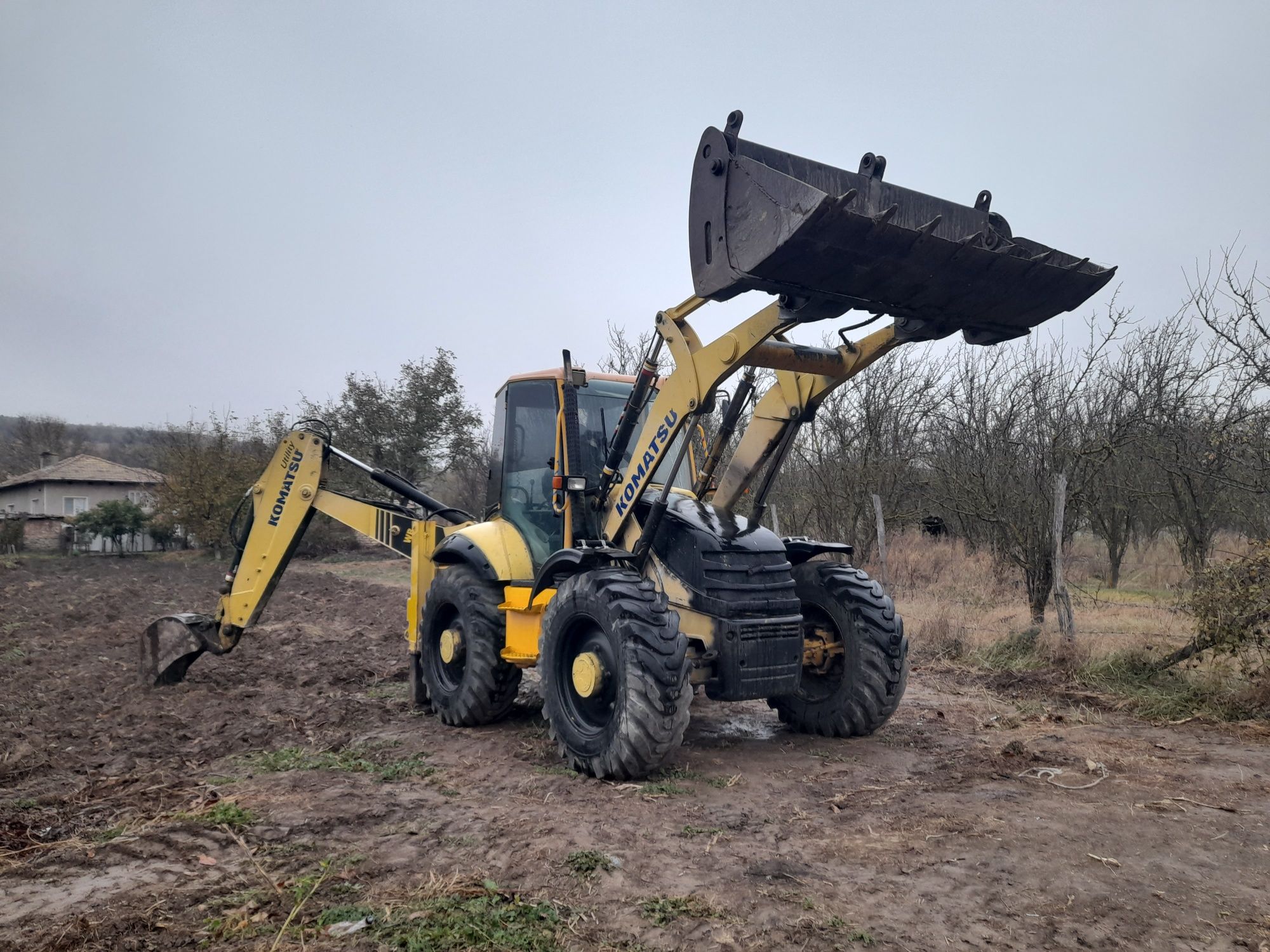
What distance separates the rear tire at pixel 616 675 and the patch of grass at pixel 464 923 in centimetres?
156

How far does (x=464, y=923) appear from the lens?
3.22 metres

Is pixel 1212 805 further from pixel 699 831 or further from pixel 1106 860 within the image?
pixel 699 831

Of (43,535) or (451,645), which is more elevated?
(43,535)

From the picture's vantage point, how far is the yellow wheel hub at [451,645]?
265 inches

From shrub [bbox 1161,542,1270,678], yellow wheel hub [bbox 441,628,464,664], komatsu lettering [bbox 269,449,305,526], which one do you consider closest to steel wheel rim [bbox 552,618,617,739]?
yellow wheel hub [bbox 441,628,464,664]

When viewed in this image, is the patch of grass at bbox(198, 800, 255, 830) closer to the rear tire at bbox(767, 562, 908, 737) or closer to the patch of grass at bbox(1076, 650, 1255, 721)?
the rear tire at bbox(767, 562, 908, 737)

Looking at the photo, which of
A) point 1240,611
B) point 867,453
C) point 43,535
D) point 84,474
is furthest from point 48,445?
point 1240,611

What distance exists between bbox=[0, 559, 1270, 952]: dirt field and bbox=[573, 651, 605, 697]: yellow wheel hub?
535mm

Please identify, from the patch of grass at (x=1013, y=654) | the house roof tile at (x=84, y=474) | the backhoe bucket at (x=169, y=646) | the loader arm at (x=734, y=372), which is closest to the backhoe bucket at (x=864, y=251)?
the loader arm at (x=734, y=372)

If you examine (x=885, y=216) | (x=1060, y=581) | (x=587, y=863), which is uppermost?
(x=885, y=216)

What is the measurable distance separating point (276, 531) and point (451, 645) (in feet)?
7.55

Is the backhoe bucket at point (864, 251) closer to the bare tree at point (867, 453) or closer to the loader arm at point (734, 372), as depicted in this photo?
the loader arm at point (734, 372)

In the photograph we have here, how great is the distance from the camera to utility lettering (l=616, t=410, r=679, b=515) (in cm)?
549

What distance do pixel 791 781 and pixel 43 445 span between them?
7081 cm
